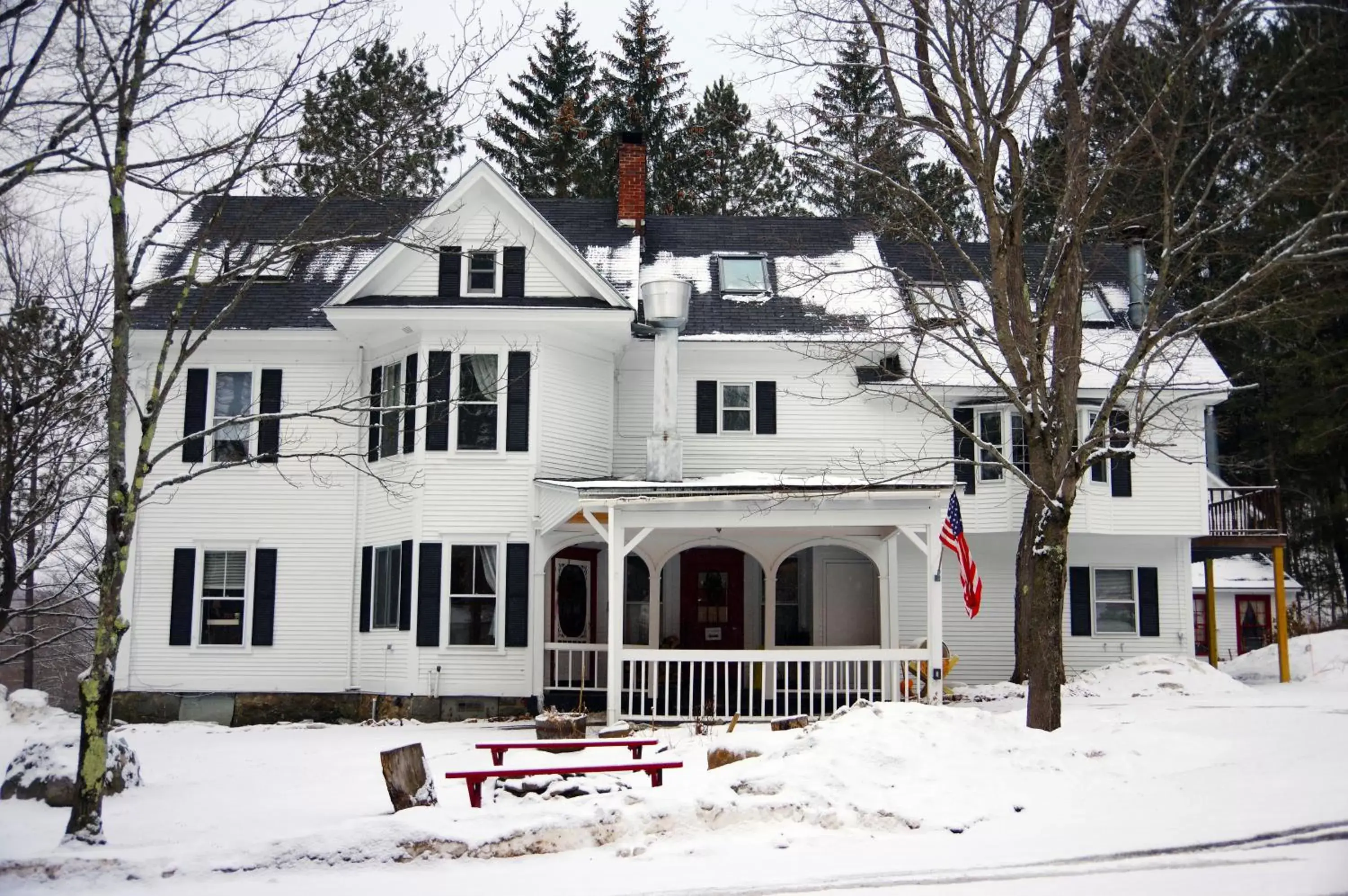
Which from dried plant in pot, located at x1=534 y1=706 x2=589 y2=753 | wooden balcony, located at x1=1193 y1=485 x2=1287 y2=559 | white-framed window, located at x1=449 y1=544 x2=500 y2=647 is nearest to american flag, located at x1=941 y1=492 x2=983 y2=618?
dried plant in pot, located at x1=534 y1=706 x2=589 y2=753

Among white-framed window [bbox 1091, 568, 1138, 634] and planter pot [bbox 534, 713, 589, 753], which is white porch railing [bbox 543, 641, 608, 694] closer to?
planter pot [bbox 534, 713, 589, 753]

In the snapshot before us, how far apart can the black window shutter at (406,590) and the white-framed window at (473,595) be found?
0.68m

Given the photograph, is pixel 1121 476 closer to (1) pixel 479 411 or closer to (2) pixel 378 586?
(1) pixel 479 411

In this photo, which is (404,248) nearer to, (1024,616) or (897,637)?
(897,637)

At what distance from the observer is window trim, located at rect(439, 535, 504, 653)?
1980 cm

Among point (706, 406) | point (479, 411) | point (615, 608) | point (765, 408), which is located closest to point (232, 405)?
point (479, 411)

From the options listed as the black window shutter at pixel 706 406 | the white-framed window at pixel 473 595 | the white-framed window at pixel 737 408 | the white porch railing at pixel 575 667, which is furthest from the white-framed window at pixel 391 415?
the white-framed window at pixel 737 408

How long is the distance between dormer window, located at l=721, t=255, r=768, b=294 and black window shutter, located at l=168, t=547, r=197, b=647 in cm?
1057

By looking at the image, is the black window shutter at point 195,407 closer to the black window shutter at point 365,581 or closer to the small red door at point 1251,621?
the black window shutter at point 365,581

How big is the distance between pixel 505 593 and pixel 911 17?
10308 mm

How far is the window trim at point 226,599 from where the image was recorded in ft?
69.3

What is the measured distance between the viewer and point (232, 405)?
2189 centimetres

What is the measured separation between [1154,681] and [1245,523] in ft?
16.5

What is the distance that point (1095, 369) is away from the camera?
75.6ft
